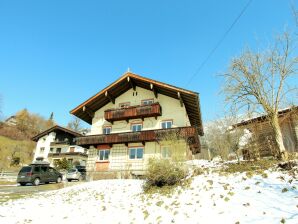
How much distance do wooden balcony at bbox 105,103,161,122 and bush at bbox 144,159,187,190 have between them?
465 inches

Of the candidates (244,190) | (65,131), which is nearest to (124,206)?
(244,190)

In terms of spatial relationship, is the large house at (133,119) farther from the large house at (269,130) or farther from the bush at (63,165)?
the bush at (63,165)

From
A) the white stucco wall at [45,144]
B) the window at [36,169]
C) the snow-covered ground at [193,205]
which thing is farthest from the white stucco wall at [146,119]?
the white stucco wall at [45,144]

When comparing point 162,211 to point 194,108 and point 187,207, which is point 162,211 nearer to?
point 187,207

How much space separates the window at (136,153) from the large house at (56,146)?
82.6ft

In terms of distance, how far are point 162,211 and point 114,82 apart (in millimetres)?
19357

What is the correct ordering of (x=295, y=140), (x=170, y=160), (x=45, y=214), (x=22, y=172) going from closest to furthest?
(x=45, y=214) < (x=170, y=160) < (x=295, y=140) < (x=22, y=172)

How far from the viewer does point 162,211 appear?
8711 millimetres

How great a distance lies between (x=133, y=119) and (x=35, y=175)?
11678 millimetres

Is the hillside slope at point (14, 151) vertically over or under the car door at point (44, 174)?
over

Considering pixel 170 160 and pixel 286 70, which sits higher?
pixel 286 70

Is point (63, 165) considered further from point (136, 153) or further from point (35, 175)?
point (136, 153)

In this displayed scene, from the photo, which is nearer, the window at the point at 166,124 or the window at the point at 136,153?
the window at the point at 136,153

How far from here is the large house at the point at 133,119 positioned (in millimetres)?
23797
